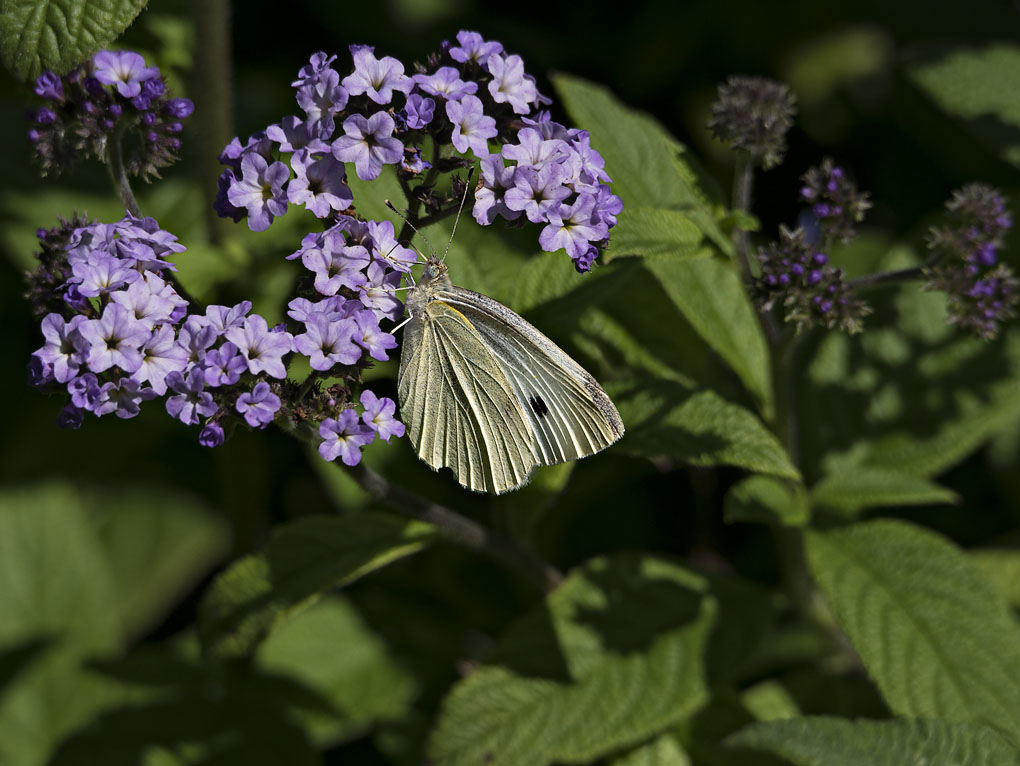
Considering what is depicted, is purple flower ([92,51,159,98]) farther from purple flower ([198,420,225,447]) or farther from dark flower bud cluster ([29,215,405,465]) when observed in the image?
purple flower ([198,420,225,447])

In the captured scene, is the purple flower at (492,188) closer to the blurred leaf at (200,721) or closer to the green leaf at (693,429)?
the green leaf at (693,429)

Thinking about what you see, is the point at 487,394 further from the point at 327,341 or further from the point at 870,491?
the point at 870,491

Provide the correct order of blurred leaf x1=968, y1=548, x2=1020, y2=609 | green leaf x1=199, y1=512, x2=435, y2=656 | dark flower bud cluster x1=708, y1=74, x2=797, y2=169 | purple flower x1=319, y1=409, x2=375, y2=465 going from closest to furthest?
purple flower x1=319, y1=409, x2=375, y2=465, dark flower bud cluster x1=708, y1=74, x2=797, y2=169, green leaf x1=199, y1=512, x2=435, y2=656, blurred leaf x1=968, y1=548, x2=1020, y2=609

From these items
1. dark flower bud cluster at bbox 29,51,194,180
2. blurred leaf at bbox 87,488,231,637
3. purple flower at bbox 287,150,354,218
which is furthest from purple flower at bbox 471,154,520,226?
blurred leaf at bbox 87,488,231,637

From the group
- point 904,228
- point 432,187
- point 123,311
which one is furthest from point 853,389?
point 123,311

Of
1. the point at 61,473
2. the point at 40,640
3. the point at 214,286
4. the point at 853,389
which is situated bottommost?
the point at 40,640

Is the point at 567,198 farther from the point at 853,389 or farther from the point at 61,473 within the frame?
the point at 61,473

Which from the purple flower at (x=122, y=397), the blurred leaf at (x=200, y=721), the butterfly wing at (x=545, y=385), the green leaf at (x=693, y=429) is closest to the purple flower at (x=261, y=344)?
the purple flower at (x=122, y=397)
